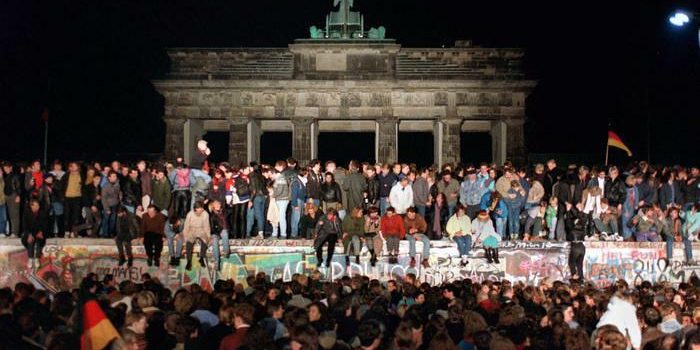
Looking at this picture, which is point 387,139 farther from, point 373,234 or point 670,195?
point 373,234

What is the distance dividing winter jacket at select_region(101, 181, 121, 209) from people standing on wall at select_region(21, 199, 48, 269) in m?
1.60

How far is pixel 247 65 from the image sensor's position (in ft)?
134

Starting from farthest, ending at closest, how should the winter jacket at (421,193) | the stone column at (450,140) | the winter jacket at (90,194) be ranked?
1. the stone column at (450,140)
2. the winter jacket at (421,193)
3. the winter jacket at (90,194)

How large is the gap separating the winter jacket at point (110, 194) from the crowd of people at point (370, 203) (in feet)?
0.09

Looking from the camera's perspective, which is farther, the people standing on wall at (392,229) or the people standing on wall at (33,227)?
the people standing on wall at (33,227)

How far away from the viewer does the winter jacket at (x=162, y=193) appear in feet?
78.6

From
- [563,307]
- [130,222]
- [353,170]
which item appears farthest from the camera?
[353,170]

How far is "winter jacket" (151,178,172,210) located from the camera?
24.0 m

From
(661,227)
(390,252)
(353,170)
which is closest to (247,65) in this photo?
(353,170)

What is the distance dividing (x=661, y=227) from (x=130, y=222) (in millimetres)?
14060

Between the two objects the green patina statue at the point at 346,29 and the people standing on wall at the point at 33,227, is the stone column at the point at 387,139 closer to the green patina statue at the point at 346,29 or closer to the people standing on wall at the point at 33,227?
the green patina statue at the point at 346,29

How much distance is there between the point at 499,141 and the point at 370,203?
1715 centimetres

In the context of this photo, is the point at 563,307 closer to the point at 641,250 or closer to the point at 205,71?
the point at 641,250

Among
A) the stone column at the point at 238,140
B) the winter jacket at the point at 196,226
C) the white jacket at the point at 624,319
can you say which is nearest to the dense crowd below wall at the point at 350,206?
the winter jacket at the point at 196,226
